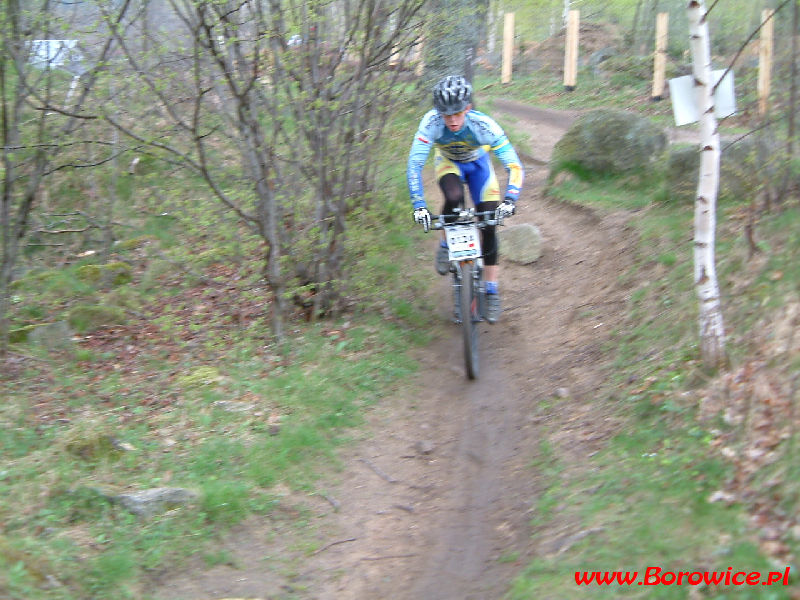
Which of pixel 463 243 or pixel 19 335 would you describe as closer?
pixel 463 243

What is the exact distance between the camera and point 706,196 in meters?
5.03

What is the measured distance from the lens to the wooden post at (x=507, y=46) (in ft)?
80.3

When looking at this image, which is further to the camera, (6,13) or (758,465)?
(6,13)

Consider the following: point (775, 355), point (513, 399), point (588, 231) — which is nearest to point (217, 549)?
point (513, 399)

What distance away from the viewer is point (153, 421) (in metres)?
6.17

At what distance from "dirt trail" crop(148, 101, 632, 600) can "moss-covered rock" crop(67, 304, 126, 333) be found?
3.82 meters

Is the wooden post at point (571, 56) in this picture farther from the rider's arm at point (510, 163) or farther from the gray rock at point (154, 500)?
the gray rock at point (154, 500)

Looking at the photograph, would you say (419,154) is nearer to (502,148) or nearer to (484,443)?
(502,148)

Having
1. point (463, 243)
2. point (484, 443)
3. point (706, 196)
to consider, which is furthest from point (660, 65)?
point (484, 443)

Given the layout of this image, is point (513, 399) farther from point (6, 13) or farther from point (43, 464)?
point (6, 13)

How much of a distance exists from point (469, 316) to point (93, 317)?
4951 millimetres

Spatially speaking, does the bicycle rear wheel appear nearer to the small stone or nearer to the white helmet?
the small stone

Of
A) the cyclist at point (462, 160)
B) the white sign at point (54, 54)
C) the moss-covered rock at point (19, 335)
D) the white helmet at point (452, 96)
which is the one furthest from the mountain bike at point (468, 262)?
the moss-covered rock at point (19, 335)

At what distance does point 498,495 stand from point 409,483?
697 millimetres
